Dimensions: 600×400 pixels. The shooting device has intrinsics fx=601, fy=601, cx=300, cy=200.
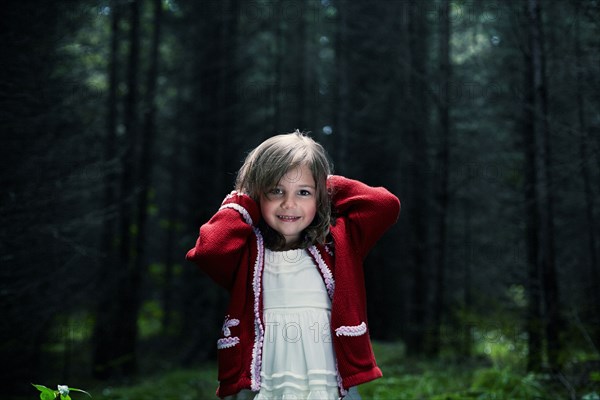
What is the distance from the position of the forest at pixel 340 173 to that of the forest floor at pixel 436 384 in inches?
1.8

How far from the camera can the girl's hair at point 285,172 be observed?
2883 mm

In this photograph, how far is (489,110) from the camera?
41.0 ft

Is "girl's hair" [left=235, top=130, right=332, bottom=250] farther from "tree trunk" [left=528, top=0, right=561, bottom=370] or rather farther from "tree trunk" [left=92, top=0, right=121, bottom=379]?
"tree trunk" [left=92, top=0, right=121, bottom=379]

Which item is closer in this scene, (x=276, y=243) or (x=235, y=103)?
(x=276, y=243)

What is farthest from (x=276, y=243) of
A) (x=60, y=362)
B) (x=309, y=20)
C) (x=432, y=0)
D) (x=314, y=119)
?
(x=309, y=20)

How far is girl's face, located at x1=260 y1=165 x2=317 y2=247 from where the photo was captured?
291 centimetres

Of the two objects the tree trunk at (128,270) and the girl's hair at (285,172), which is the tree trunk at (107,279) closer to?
the tree trunk at (128,270)

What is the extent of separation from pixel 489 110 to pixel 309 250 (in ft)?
34.4

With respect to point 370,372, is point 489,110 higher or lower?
higher

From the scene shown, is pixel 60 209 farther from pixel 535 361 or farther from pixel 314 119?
pixel 314 119

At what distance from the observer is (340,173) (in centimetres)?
1151

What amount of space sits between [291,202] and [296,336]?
25.0 inches

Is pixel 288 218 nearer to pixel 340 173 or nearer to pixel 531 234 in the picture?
pixel 531 234

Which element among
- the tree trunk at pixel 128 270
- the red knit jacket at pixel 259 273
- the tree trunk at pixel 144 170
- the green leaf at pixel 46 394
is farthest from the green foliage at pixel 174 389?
the green leaf at pixel 46 394
